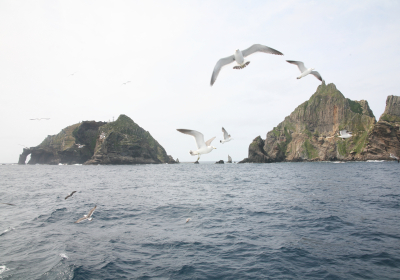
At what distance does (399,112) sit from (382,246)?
116129mm

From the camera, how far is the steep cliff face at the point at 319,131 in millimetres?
117125

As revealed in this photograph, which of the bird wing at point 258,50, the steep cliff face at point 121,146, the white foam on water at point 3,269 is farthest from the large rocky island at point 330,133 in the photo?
the white foam on water at point 3,269

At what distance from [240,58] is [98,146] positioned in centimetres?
11123

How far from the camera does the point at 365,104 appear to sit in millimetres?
143375

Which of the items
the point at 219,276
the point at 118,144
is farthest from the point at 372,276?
the point at 118,144

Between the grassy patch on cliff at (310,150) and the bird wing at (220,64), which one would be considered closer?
the bird wing at (220,64)

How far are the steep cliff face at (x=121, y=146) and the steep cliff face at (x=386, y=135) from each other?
97.2m

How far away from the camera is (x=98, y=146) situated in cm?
11019

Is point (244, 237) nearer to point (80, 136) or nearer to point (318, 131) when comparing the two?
point (80, 136)

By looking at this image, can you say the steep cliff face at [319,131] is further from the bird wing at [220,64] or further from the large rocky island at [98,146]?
the bird wing at [220,64]

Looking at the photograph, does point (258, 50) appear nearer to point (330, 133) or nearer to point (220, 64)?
point (220, 64)

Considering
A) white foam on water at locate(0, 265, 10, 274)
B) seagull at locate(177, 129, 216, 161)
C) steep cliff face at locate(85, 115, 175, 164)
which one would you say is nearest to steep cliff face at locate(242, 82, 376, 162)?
steep cliff face at locate(85, 115, 175, 164)

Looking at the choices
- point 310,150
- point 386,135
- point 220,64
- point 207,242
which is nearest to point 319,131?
point 310,150

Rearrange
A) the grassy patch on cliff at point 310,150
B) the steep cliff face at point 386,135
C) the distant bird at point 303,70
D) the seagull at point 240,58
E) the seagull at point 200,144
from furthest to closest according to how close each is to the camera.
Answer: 1. the grassy patch on cliff at point 310,150
2. the steep cliff face at point 386,135
3. the distant bird at point 303,70
4. the seagull at point 200,144
5. the seagull at point 240,58
